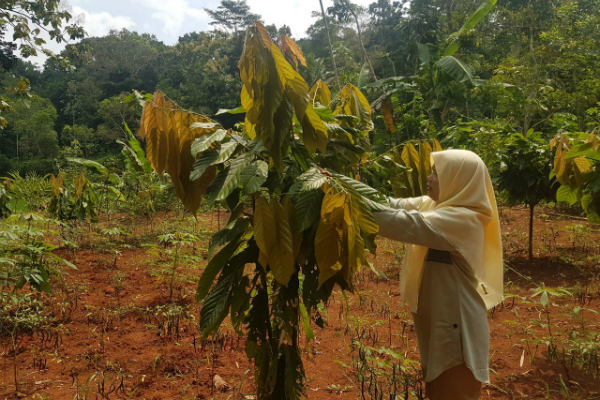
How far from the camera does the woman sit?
1.30 metres

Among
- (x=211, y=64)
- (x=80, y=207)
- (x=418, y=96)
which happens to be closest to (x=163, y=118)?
(x=80, y=207)

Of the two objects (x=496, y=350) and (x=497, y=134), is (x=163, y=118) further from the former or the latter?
(x=497, y=134)

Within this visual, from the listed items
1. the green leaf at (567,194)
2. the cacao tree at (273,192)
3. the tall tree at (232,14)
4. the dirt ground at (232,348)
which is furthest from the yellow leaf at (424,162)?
the tall tree at (232,14)

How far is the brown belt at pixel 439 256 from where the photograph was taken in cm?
141

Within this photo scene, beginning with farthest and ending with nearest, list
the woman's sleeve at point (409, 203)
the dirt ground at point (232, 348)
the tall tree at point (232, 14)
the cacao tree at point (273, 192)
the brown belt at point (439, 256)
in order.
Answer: the tall tree at point (232, 14) → the dirt ground at point (232, 348) → the woman's sleeve at point (409, 203) → the brown belt at point (439, 256) → the cacao tree at point (273, 192)

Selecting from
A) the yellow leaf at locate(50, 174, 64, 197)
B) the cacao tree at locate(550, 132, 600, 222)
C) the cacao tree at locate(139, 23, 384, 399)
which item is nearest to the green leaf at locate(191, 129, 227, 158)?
the cacao tree at locate(139, 23, 384, 399)

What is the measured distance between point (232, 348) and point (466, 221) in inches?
62.4

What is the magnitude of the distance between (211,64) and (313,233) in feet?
79.8

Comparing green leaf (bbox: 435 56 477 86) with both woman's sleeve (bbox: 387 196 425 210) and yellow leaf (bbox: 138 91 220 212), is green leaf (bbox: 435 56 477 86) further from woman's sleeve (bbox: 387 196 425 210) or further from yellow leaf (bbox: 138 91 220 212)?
yellow leaf (bbox: 138 91 220 212)

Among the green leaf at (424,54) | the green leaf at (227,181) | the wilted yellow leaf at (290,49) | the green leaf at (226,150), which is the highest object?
the green leaf at (424,54)

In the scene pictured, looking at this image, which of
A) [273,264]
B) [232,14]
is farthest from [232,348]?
[232,14]

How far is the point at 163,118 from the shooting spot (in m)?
0.90

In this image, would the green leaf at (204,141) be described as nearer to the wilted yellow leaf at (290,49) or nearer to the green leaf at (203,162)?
the green leaf at (203,162)

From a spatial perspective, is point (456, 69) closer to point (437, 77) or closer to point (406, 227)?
point (437, 77)
